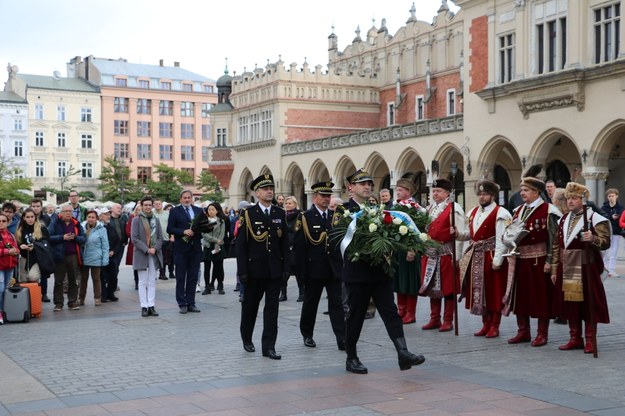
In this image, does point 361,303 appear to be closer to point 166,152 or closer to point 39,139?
point 39,139

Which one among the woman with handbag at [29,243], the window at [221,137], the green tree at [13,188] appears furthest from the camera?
the green tree at [13,188]

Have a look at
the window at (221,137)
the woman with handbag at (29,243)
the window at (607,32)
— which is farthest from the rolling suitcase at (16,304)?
the window at (221,137)

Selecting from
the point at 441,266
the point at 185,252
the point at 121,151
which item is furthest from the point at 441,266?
the point at 121,151

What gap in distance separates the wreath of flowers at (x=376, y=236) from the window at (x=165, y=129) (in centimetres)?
8776

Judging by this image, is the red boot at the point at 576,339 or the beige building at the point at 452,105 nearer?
the red boot at the point at 576,339

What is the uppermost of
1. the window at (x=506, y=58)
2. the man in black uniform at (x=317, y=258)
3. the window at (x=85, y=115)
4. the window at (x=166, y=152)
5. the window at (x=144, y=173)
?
the window at (x=85, y=115)

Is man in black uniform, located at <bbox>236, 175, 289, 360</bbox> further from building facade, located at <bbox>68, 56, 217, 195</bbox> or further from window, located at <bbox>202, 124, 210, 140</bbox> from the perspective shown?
window, located at <bbox>202, 124, 210, 140</bbox>

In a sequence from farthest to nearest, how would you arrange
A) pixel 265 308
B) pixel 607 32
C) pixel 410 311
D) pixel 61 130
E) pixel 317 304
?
1. pixel 61 130
2. pixel 607 32
3. pixel 410 311
4. pixel 317 304
5. pixel 265 308

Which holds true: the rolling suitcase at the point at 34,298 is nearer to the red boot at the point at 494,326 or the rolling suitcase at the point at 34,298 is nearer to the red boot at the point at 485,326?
the red boot at the point at 485,326

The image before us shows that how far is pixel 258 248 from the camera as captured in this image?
966 centimetres

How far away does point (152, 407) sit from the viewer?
23.3 feet

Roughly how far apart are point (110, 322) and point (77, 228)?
7.81 ft

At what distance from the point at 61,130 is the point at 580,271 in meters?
84.8

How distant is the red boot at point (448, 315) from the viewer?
11219 mm
